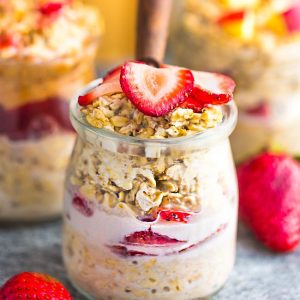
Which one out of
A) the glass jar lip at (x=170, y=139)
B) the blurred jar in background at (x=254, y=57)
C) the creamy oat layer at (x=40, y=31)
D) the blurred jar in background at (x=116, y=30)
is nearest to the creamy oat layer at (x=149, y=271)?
the glass jar lip at (x=170, y=139)

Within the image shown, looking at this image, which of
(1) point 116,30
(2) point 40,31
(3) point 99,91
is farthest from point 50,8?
(1) point 116,30

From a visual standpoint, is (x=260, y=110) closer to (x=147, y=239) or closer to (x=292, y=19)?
(x=292, y=19)

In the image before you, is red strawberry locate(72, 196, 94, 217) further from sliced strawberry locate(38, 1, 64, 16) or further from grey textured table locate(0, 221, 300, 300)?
sliced strawberry locate(38, 1, 64, 16)

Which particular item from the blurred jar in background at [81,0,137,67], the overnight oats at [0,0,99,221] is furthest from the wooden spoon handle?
the blurred jar in background at [81,0,137,67]

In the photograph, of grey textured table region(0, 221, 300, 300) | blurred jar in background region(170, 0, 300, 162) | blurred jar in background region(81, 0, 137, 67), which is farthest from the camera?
blurred jar in background region(81, 0, 137, 67)

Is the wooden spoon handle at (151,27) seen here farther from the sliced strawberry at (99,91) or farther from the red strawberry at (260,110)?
the red strawberry at (260,110)

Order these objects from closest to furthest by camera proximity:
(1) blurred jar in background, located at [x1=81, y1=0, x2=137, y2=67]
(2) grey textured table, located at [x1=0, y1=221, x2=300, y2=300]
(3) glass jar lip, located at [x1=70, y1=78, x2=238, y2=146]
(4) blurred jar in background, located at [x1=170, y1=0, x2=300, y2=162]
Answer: (3) glass jar lip, located at [x1=70, y1=78, x2=238, y2=146] → (2) grey textured table, located at [x1=0, y1=221, x2=300, y2=300] → (4) blurred jar in background, located at [x1=170, y1=0, x2=300, y2=162] → (1) blurred jar in background, located at [x1=81, y1=0, x2=137, y2=67]

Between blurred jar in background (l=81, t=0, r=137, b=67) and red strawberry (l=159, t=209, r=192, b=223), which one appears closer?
red strawberry (l=159, t=209, r=192, b=223)
